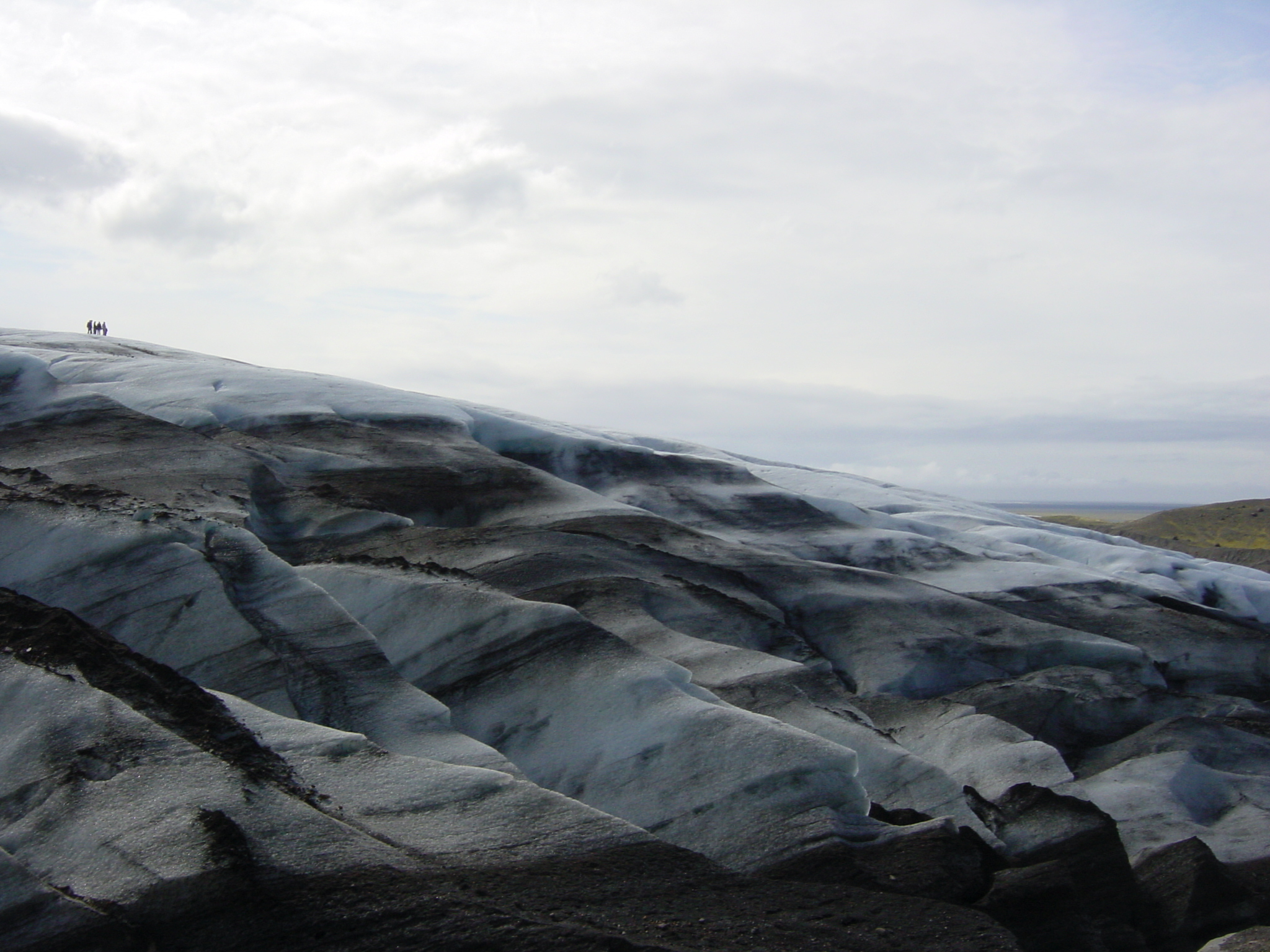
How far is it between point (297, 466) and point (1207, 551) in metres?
60.0

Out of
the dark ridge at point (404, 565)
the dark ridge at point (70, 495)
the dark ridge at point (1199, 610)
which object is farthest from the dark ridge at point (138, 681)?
the dark ridge at point (1199, 610)

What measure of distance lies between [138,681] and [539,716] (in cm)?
478

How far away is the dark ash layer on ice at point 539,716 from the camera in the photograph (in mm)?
8992

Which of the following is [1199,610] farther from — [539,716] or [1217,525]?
[1217,525]

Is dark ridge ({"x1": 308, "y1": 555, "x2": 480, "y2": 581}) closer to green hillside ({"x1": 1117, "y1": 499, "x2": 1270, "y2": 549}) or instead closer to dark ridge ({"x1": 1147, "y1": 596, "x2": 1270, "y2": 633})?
dark ridge ({"x1": 1147, "y1": 596, "x2": 1270, "y2": 633})

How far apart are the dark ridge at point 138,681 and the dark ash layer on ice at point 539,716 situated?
0.06 m

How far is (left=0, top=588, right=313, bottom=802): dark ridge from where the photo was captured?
1025 cm

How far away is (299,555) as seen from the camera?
61.7 ft

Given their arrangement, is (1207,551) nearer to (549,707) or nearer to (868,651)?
(868,651)

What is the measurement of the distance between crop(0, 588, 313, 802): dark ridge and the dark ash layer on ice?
6 centimetres

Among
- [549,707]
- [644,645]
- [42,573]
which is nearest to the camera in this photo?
[549,707]

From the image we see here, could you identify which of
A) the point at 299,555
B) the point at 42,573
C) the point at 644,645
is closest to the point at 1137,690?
the point at 644,645

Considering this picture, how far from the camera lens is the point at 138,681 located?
11227 millimetres

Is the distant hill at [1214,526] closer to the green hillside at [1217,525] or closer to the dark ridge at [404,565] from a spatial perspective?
the green hillside at [1217,525]
